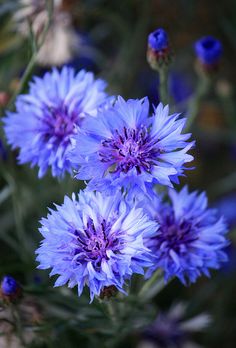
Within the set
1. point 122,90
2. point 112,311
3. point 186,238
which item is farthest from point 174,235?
point 122,90

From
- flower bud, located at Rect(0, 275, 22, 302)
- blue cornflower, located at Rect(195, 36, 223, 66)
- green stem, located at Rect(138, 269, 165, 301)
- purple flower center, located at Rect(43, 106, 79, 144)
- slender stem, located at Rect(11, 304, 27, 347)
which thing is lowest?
slender stem, located at Rect(11, 304, 27, 347)

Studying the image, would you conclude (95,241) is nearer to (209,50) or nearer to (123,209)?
(123,209)

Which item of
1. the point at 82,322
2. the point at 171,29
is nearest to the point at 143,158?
the point at 82,322

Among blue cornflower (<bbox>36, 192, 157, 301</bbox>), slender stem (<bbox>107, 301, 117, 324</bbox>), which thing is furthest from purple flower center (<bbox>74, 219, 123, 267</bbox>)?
slender stem (<bbox>107, 301, 117, 324</bbox>)

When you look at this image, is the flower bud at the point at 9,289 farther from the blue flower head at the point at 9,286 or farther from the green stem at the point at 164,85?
the green stem at the point at 164,85

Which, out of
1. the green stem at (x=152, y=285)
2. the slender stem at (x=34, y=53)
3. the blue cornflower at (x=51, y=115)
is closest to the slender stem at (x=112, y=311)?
the green stem at (x=152, y=285)

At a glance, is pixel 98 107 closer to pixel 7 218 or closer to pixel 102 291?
pixel 102 291

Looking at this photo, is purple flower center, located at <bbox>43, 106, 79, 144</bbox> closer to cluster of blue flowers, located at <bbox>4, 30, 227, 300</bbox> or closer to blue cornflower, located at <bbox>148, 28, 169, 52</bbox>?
cluster of blue flowers, located at <bbox>4, 30, 227, 300</bbox>
